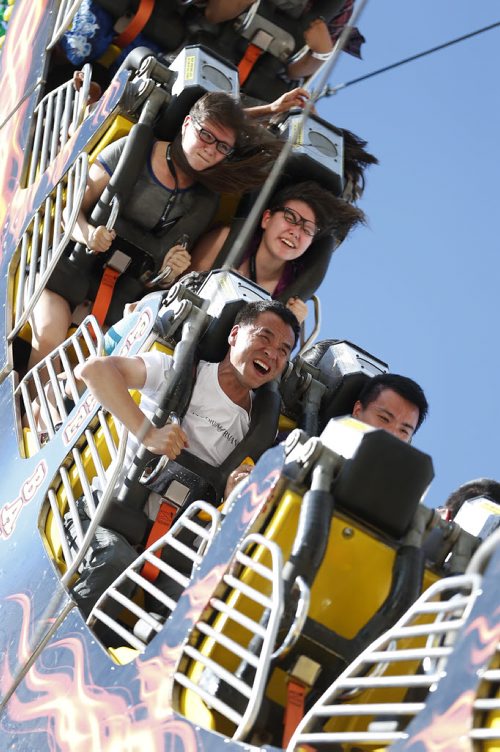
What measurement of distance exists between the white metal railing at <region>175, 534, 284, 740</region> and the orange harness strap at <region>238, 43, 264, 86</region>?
13.0 ft

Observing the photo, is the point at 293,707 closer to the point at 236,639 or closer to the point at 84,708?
the point at 236,639

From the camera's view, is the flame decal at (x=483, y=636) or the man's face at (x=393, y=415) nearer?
the flame decal at (x=483, y=636)

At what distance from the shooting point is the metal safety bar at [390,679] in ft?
6.59

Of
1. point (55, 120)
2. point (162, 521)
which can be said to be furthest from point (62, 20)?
point (162, 521)

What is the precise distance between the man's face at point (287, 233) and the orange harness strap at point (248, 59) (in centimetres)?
174

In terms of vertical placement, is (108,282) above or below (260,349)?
above

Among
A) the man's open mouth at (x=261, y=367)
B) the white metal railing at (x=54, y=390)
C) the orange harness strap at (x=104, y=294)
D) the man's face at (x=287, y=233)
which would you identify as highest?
the man's face at (x=287, y=233)

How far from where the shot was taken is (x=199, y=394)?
345 cm

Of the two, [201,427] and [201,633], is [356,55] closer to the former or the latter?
[201,427]

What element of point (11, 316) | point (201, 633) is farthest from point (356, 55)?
point (201, 633)

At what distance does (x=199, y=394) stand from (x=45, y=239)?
4.13ft

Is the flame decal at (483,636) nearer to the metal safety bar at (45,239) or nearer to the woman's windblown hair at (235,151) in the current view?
the metal safety bar at (45,239)

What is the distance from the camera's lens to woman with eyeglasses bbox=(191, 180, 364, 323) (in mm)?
4500

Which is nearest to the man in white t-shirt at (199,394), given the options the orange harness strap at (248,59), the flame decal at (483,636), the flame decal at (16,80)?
the flame decal at (483,636)
